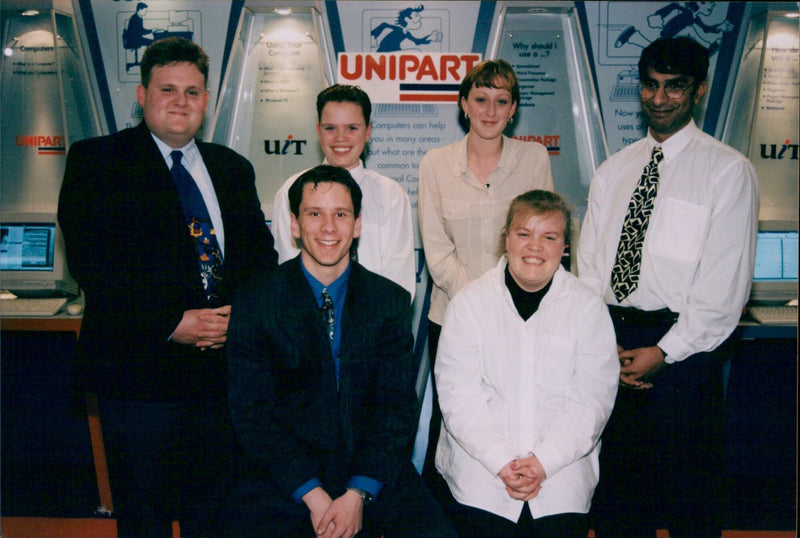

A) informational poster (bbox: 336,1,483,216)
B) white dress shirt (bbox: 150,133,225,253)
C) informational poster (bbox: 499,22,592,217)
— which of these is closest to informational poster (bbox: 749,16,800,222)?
informational poster (bbox: 499,22,592,217)

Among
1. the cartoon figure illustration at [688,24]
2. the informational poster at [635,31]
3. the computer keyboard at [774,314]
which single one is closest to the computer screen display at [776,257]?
the computer keyboard at [774,314]

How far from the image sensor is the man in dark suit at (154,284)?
195cm

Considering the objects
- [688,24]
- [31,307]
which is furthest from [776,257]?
[31,307]

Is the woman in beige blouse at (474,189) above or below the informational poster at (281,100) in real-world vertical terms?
below

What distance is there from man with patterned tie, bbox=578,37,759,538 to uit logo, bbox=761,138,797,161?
1483 millimetres

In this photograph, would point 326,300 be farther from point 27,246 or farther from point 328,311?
point 27,246

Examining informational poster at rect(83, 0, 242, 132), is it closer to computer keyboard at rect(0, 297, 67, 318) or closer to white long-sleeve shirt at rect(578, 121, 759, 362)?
computer keyboard at rect(0, 297, 67, 318)

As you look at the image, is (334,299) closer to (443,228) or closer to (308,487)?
(308,487)

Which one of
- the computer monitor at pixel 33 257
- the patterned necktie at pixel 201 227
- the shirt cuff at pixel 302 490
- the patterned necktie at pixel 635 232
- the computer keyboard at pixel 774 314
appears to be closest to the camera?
the shirt cuff at pixel 302 490

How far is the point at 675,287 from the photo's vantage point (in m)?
2.15

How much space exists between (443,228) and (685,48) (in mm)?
1125

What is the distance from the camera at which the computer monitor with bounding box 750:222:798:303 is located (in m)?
3.16

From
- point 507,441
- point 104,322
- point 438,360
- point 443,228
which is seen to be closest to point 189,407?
point 104,322

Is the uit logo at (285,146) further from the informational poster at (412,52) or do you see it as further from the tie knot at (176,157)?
the tie knot at (176,157)
